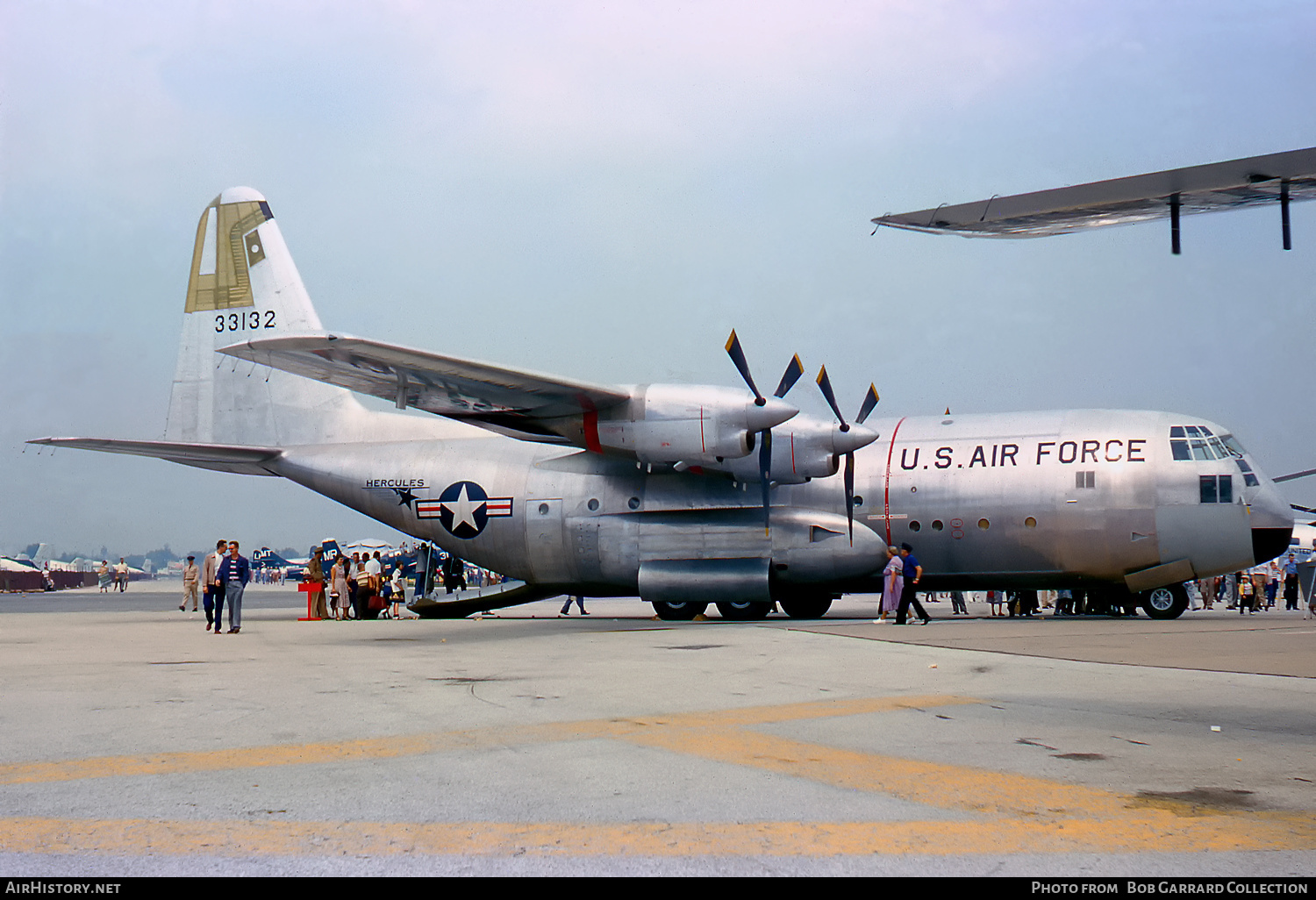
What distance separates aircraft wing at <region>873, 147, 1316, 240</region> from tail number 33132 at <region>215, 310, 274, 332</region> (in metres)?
20.8

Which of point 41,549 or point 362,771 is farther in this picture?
point 41,549

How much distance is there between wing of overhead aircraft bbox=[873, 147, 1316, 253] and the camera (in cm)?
586

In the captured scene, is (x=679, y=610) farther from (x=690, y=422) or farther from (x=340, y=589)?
(x=340, y=589)

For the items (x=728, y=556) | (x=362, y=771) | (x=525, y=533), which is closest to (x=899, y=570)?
(x=728, y=556)

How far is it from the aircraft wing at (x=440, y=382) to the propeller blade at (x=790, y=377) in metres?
3.07

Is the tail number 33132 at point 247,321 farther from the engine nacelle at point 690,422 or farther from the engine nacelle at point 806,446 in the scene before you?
the engine nacelle at point 806,446

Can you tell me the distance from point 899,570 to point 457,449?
383 inches

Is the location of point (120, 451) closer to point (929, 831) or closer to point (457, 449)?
point (457, 449)

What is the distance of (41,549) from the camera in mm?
113812

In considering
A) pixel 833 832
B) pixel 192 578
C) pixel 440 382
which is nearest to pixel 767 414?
pixel 440 382

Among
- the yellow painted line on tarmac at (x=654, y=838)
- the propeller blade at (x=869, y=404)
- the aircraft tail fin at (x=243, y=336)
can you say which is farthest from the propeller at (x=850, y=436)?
the yellow painted line on tarmac at (x=654, y=838)

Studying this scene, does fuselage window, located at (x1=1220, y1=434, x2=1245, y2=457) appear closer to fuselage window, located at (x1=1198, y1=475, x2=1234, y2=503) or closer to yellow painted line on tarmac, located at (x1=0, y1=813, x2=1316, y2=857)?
fuselage window, located at (x1=1198, y1=475, x2=1234, y2=503)

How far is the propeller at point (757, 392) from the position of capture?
754 inches

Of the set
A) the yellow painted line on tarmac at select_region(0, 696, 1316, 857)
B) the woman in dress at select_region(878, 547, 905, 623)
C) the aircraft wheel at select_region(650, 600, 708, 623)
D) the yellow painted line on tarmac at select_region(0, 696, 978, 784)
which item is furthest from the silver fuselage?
A: the yellow painted line on tarmac at select_region(0, 696, 1316, 857)
